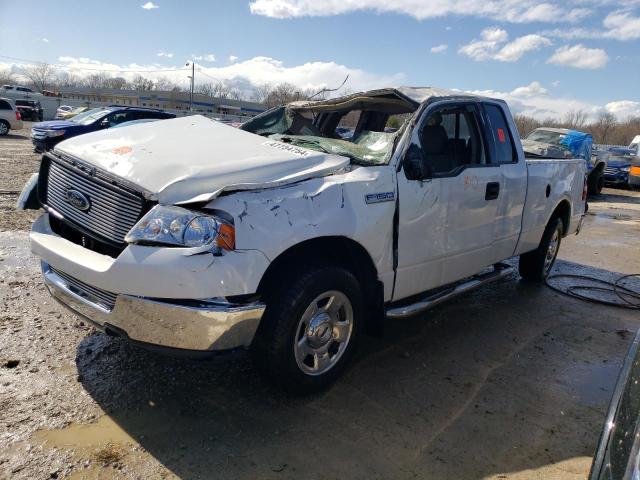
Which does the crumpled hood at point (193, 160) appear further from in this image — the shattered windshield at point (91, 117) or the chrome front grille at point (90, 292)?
the shattered windshield at point (91, 117)

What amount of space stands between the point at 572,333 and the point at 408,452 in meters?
2.63

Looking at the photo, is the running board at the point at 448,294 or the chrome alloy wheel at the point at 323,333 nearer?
the chrome alloy wheel at the point at 323,333

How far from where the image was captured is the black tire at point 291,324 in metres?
2.86

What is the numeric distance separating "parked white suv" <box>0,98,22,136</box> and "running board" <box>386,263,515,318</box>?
2519cm

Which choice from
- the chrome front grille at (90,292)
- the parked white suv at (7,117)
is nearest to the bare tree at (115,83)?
the parked white suv at (7,117)

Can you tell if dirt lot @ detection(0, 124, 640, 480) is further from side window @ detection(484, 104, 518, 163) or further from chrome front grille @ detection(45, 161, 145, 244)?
side window @ detection(484, 104, 518, 163)

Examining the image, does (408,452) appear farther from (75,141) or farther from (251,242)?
(75,141)

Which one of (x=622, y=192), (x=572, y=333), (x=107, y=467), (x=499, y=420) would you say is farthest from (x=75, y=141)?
(x=622, y=192)

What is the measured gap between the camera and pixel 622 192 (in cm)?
1838

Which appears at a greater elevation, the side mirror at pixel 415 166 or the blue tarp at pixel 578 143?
the blue tarp at pixel 578 143

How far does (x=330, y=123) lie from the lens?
501 centimetres

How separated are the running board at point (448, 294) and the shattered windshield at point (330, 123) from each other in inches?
48.1

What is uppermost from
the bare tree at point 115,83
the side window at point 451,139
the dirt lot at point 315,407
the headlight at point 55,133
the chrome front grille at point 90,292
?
the bare tree at point 115,83

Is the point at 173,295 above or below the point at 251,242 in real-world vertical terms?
below
